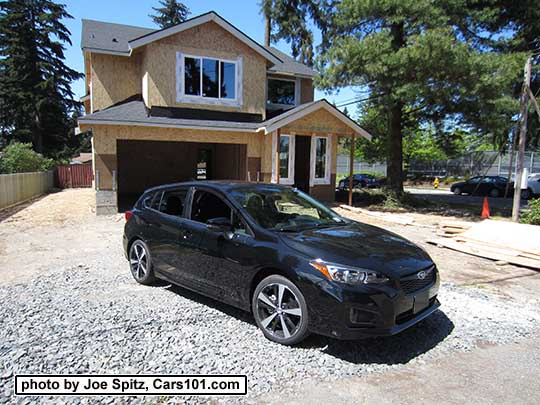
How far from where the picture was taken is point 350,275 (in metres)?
3.42

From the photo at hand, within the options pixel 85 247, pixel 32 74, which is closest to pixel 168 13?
pixel 32 74

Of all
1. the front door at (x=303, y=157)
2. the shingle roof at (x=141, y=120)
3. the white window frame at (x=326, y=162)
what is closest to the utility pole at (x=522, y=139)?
the white window frame at (x=326, y=162)

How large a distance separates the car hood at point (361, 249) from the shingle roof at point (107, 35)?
13.4 metres

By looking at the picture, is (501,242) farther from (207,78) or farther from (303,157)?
(207,78)

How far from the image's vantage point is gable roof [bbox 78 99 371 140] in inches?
479

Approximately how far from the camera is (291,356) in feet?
11.7

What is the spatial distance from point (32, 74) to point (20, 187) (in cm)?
2564

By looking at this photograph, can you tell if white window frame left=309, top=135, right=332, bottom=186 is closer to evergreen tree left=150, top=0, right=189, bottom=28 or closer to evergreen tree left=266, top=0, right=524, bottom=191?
evergreen tree left=266, top=0, right=524, bottom=191

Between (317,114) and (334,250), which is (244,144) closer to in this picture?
(317,114)

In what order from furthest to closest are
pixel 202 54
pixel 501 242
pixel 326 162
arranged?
pixel 326 162 → pixel 202 54 → pixel 501 242

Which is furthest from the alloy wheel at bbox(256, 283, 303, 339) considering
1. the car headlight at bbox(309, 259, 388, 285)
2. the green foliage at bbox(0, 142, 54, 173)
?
the green foliage at bbox(0, 142, 54, 173)

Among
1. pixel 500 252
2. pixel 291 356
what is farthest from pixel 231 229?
pixel 500 252

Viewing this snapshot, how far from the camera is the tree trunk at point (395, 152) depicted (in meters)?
17.2

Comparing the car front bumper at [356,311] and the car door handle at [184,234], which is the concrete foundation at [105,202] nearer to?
the car door handle at [184,234]
